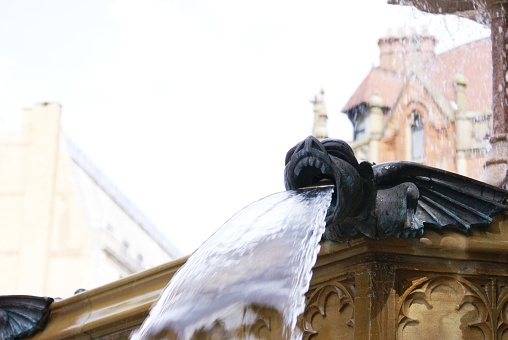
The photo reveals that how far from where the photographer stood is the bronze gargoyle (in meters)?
2.83

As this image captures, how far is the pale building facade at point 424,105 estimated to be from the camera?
2431 cm

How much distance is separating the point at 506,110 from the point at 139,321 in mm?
1992

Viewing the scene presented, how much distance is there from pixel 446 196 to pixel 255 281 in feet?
2.16

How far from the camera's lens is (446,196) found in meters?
3.00

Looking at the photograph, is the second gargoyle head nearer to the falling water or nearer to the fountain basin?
the falling water

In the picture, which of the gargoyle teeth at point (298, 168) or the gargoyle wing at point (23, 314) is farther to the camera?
the gargoyle wing at point (23, 314)

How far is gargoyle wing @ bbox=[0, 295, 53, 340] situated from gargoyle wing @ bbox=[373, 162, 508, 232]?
1.81 m

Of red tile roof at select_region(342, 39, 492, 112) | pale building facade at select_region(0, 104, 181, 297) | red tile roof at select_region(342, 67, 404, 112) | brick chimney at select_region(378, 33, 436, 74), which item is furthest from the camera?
red tile roof at select_region(342, 67, 404, 112)

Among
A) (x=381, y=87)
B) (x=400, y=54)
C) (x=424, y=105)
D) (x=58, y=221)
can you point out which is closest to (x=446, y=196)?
(x=424, y=105)

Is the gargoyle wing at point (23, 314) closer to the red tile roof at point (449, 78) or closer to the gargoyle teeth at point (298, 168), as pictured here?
the gargoyle teeth at point (298, 168)

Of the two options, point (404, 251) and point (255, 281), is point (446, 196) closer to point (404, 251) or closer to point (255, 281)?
point (404, 251)

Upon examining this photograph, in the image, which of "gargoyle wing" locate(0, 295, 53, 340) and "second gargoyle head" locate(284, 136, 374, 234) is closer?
"second gargoyle head" locate(284, 136, 374, 234)

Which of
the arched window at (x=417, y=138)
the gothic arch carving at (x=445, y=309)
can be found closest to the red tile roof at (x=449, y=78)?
the arched window at (x=417, y=138)

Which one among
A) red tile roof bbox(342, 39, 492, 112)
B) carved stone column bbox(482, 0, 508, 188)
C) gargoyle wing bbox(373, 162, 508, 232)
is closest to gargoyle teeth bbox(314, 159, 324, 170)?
gargoyle wing bbox(373, 162, 508, 232)
